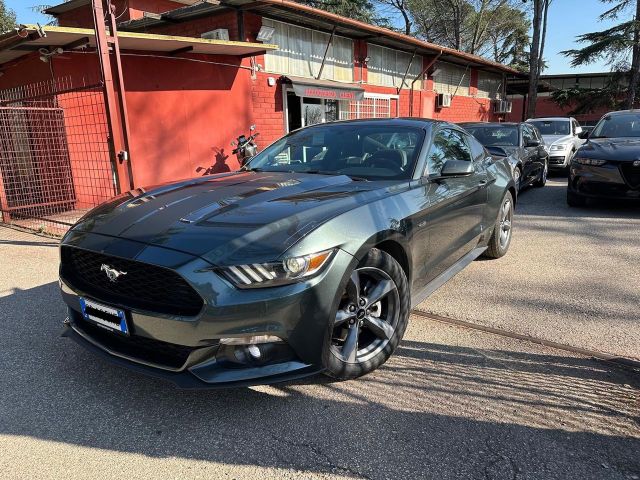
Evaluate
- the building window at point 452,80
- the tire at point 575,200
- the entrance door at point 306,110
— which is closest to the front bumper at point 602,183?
the tire at point 575,200

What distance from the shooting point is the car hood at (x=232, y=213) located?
2.24 meters

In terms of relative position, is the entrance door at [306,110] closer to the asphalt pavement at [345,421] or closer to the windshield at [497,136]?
the windshield at [497,136]

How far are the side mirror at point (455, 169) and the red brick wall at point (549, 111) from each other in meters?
32.1

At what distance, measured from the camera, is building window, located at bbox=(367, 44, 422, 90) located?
14.3m

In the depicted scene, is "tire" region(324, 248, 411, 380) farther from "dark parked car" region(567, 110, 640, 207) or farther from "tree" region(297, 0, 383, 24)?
"tree" region(297, 0, 383, 24)

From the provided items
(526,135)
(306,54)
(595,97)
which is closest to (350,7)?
(595,97)

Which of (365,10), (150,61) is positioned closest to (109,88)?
(150,61)

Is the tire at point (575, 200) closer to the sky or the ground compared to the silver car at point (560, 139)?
closer to the ground

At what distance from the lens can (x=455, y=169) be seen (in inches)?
137

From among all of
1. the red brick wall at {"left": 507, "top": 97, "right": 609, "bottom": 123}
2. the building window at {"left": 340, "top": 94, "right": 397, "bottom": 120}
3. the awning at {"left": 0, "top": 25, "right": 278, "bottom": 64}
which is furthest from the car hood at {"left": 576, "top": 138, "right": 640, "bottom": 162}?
the red brick wall at {"left": 507, "top": 97, "right": 609, "bottom": 123}

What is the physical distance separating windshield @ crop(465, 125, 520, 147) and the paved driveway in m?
2.80

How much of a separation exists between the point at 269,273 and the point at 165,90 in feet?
26.1

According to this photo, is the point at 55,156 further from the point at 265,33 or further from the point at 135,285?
the point at 135,285

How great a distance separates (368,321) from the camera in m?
2.71
